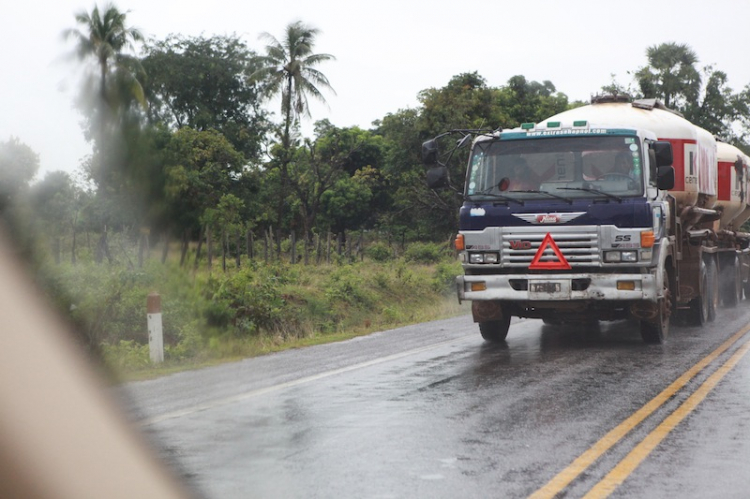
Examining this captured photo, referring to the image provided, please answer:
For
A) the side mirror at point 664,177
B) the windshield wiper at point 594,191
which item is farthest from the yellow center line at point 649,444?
the side mirror at point 664,177

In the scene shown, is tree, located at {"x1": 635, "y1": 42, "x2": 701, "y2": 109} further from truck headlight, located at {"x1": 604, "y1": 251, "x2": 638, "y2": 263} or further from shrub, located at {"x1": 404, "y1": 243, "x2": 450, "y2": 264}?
truck headlight, located at {"x1": 604, "y1": 251, "x2": 638, "y2": 263}

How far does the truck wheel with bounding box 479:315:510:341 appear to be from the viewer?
44.4 ft

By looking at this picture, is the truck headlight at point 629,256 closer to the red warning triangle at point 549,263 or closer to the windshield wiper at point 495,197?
the red warning triangle at point 549,263

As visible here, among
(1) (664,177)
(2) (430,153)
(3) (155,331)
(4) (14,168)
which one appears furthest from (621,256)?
(4) (14,168)

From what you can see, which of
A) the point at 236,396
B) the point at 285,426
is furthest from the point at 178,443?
the point at 236,396

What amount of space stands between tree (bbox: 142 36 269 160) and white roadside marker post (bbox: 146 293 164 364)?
2782 cm

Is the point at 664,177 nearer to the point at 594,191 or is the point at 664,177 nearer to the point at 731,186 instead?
the point at 594,191

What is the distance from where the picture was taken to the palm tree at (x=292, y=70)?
38.5 metres

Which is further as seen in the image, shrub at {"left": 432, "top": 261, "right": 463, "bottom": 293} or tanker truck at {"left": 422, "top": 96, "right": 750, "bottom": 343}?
shrub at {"left": 432, "top": 261, "right": 463, "bottom": 293}

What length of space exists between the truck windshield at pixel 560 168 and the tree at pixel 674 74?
1741 inches

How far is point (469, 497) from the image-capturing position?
551 centimetres

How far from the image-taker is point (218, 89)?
42156 millimetres

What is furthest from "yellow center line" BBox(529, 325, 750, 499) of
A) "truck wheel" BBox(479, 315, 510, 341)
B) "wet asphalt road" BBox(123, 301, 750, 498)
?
"truck wheel" BBox(479, 315, 510, 341)

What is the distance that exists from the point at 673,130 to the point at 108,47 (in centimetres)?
1115
